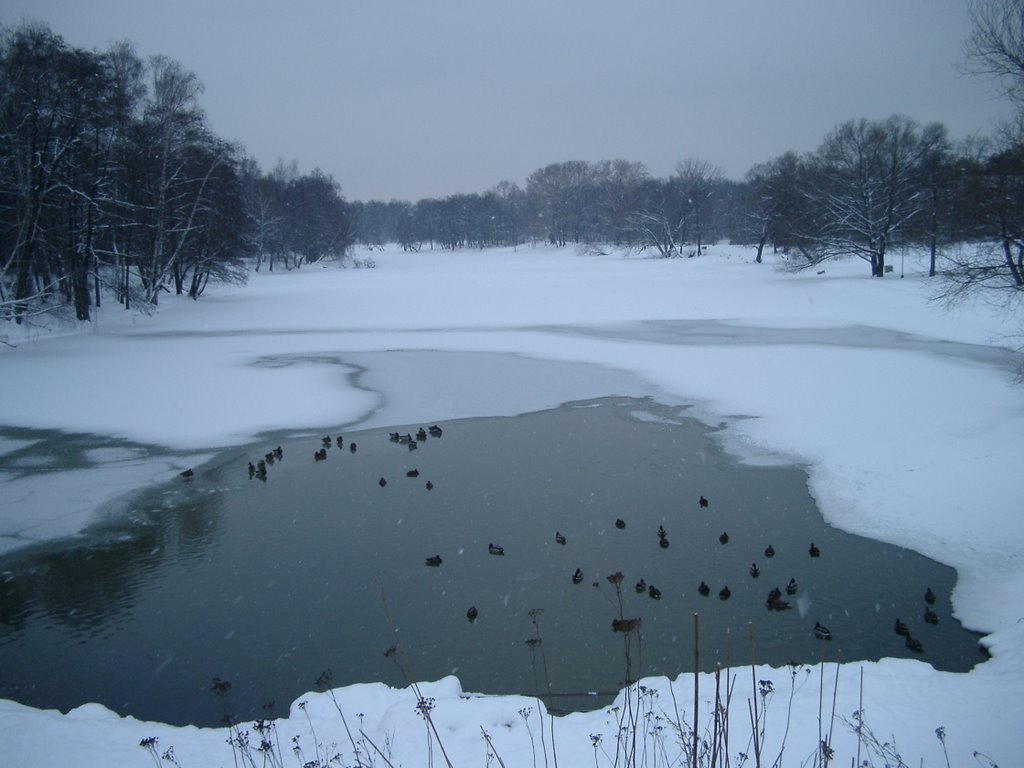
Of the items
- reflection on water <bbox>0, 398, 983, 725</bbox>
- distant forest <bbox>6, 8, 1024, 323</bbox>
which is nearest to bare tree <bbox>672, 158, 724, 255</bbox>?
distant forest <bbox>6, 8, 1024, 323</bbox>

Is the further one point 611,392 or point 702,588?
point 611,392

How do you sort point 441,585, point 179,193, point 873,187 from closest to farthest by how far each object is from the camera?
1. point 441,585
2. point 179,193
3. point 873,187

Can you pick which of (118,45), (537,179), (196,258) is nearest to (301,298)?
(196,258)

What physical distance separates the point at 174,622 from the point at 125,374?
1514cm

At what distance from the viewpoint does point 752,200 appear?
5778cm

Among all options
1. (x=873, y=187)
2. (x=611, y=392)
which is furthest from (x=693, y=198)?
(x=611, y=392)

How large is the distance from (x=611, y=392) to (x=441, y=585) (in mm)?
9730

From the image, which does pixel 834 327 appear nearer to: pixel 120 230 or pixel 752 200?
pixel 120 230

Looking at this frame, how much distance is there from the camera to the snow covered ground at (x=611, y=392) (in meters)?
4.68

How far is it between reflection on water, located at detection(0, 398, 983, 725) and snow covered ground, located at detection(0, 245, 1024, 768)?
0.48m

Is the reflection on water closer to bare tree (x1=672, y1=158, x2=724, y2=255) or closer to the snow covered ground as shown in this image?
the snow covered ground

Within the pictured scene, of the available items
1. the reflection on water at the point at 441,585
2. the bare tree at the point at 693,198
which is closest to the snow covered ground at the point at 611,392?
the reflection on water at the point at 441,585

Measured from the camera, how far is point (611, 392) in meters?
16.3

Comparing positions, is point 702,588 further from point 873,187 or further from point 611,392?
point 873,187
